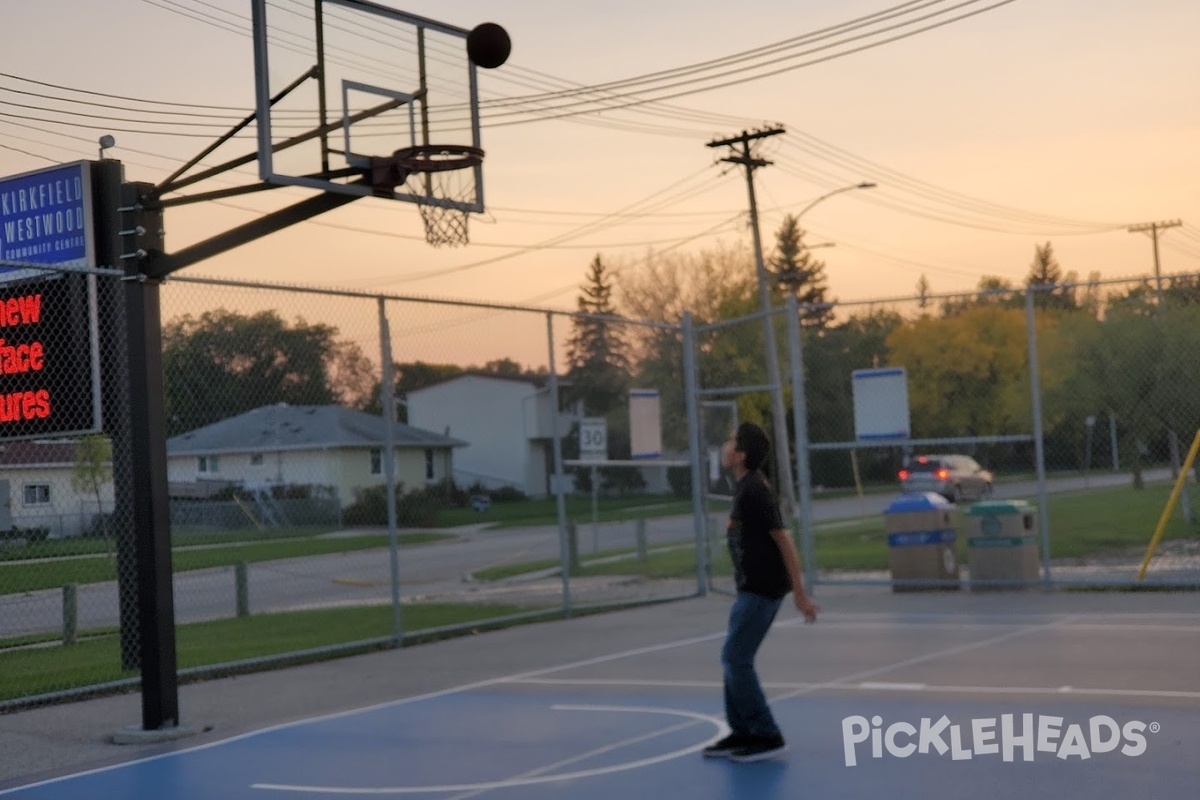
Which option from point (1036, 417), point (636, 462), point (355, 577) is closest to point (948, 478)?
point (636, 462)

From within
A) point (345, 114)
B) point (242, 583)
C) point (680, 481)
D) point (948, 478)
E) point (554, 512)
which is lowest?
point (242, 583)

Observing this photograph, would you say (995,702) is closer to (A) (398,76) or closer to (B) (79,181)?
(A) (398,76)

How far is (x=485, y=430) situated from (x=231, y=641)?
304 inches

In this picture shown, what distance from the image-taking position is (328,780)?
892cm

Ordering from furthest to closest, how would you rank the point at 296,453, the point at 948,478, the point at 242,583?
the point at 948,478
the point at 242,583
the point at 296,453

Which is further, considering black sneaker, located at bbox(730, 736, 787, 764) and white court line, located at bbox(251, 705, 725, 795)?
black sneaker, located at bbox(730, 736, 787, 764)

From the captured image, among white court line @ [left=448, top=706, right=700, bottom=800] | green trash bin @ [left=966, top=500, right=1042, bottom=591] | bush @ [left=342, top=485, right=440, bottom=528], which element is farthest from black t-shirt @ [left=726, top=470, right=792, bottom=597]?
green trash bin @ [left=966, top=500, right=1042, bottom=591]

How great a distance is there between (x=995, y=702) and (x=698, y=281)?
4729 centimetres

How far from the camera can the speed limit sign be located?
19047mm

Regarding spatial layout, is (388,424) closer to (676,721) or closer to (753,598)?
(676,721)

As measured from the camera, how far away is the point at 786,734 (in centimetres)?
969

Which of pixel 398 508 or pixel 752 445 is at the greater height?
pixel 752 445

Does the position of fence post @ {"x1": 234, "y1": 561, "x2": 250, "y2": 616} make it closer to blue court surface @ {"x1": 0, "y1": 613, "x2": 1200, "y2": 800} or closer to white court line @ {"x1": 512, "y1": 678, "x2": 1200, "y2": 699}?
blue court surface @ {"x1": 0, "y1": 613, "x2": 1200, "y2": 800}

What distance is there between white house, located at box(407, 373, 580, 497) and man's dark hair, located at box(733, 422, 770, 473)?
8.00 m
